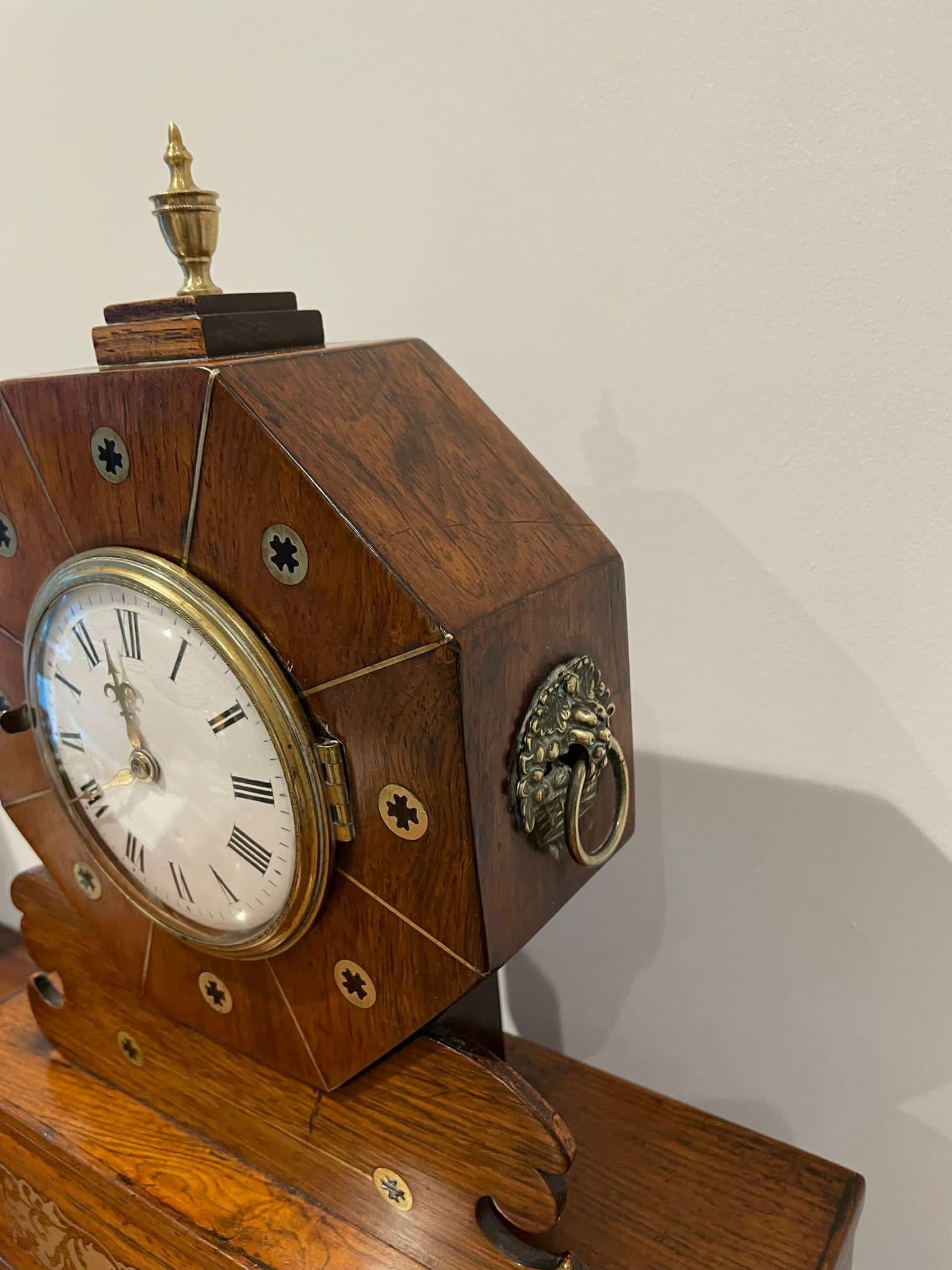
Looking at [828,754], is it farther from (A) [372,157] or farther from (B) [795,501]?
(A) [372,157]

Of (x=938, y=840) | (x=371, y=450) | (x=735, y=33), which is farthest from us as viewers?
(x=938, y=840)

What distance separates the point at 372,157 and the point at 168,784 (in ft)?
1.89

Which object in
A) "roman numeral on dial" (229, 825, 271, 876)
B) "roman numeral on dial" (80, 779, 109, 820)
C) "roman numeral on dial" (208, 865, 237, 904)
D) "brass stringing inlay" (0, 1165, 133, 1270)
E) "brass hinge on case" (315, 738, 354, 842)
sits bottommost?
"brass stringing inlay" (0, 1165, 133, 1270)

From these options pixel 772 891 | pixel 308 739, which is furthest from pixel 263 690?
pixel 772 891

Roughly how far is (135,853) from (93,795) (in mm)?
57

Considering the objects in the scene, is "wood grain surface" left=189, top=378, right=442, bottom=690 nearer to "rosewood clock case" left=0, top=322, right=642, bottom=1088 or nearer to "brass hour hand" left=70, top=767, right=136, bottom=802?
"rosewood clock case" left=0, top=322, right=642, bottom=1088

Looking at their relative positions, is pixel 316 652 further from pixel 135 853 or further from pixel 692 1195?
pixel 692 1195

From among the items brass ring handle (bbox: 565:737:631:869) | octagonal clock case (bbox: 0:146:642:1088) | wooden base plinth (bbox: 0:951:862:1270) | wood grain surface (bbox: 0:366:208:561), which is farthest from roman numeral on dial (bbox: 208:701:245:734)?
wooden base plinth (bbox: 0:951:862:1270)

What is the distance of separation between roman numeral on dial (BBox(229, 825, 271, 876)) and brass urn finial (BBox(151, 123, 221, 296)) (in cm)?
36

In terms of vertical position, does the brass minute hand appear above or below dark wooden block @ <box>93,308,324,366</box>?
below

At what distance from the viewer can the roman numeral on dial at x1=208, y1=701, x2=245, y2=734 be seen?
58cm

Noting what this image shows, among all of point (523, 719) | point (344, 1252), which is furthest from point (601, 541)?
point (344, 1252)

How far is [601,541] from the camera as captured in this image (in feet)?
2.12

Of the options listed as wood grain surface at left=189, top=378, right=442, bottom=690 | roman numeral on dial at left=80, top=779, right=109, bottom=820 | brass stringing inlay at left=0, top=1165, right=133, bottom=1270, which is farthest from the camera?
brass stringing inlay at left=0, top=1165, right=133, bottom=1270
